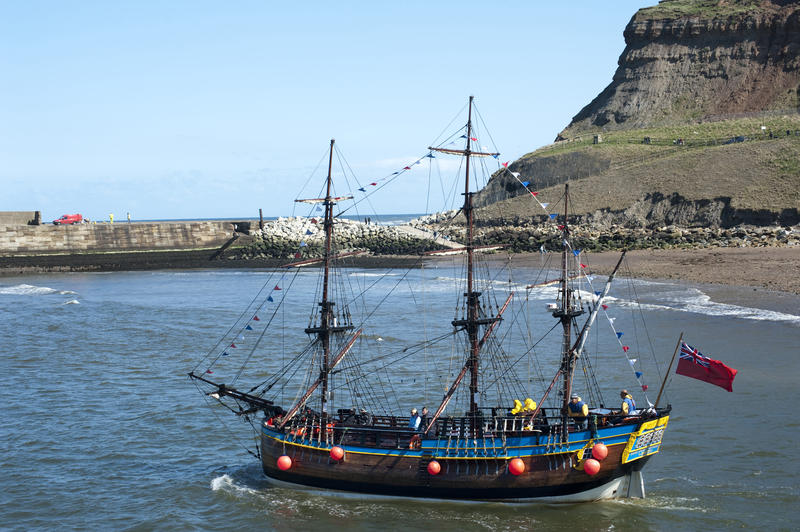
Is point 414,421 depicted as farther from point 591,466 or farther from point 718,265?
point 718,265

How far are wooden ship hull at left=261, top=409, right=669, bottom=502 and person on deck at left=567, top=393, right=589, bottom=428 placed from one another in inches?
20.6

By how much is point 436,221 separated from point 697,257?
6591 centimetres

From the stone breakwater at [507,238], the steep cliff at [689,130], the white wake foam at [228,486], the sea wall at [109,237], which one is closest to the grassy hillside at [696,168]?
the steep cliff at [689,130]

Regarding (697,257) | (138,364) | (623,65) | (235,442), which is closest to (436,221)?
(623,65)

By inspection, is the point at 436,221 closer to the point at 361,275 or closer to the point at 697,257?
the point at 361,275

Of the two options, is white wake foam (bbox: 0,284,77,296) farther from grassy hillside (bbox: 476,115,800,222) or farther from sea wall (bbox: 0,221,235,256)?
grassy hillside (bbox: 476,115,800,222)

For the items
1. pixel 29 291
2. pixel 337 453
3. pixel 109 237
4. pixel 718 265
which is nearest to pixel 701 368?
pixel 337 453

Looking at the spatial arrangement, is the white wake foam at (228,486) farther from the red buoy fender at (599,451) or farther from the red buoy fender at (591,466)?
the red buoy fender at (599,451)

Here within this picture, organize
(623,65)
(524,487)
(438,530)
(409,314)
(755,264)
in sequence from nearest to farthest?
(438,530), (524,487), (409,314), (755,264), (623,65)

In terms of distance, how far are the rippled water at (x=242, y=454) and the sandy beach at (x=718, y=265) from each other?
758 cm

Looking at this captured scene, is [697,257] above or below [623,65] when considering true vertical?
below

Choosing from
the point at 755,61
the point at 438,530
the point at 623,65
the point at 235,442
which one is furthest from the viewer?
the point at 623,65

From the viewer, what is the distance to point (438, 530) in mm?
20984

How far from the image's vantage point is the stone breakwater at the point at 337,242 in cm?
9025
